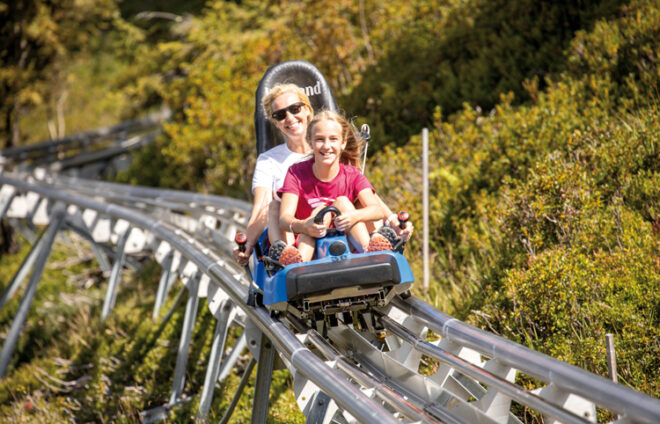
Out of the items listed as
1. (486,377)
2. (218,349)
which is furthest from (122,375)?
(486,377)

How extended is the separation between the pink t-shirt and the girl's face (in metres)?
0.17

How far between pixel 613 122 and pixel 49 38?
1841 centimetres

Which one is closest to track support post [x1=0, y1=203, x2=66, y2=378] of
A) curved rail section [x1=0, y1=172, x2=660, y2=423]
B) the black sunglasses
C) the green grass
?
the green grass

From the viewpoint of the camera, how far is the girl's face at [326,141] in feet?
13.5

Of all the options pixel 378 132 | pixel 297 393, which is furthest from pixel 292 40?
pixel 297 393

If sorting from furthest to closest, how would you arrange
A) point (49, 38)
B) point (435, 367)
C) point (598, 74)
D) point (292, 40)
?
point (49, 38), point (292, 40), point (598, 74), point (435, 367)

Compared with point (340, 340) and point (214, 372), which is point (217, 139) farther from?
point (340, 340)

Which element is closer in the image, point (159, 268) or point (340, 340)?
point (340, 340)

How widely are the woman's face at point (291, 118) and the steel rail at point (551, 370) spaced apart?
184cm

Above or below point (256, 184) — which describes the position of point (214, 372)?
below

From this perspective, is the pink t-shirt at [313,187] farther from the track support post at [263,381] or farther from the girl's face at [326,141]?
the track support post at [263,381]

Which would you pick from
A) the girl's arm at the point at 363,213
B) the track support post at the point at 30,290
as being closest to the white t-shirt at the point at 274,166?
the girl's arm at the point at 363,213

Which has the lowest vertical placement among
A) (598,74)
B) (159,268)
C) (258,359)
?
(159,268)

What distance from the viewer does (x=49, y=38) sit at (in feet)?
64.7
